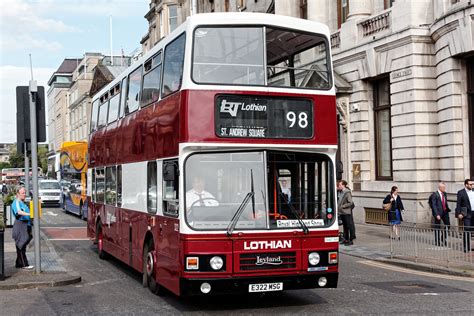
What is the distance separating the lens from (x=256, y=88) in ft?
30.9

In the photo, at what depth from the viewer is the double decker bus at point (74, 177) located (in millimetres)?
32250

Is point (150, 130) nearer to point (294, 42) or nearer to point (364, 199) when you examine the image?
point (294, 42)

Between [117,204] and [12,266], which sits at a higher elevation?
[117,204]

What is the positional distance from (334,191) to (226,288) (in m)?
2.10

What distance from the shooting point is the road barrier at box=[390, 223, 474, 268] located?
1379 centimetres

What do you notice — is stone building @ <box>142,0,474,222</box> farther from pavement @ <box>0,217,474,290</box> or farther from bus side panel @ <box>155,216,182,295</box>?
bus side panel @ <box>155,216,182,295</box>

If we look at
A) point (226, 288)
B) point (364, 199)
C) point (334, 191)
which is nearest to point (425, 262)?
point (334, 191)

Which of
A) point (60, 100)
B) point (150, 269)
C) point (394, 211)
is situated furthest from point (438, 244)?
point (60, 100)

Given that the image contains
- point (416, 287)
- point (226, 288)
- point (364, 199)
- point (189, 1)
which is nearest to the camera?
point (226, 288)

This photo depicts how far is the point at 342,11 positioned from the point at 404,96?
6596mm

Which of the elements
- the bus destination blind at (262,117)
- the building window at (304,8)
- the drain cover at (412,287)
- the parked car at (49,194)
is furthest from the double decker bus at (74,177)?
the bus destination blind at (262,117)

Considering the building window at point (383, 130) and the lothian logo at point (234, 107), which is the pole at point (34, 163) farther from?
the building window at point (383, 130)

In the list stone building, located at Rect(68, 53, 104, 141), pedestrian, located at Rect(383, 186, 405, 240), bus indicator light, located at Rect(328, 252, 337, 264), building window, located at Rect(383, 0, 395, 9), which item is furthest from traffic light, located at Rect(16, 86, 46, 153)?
stone building, located at Rect(68, 53, 104, 141)

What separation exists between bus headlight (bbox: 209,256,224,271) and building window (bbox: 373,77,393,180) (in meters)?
16.4
